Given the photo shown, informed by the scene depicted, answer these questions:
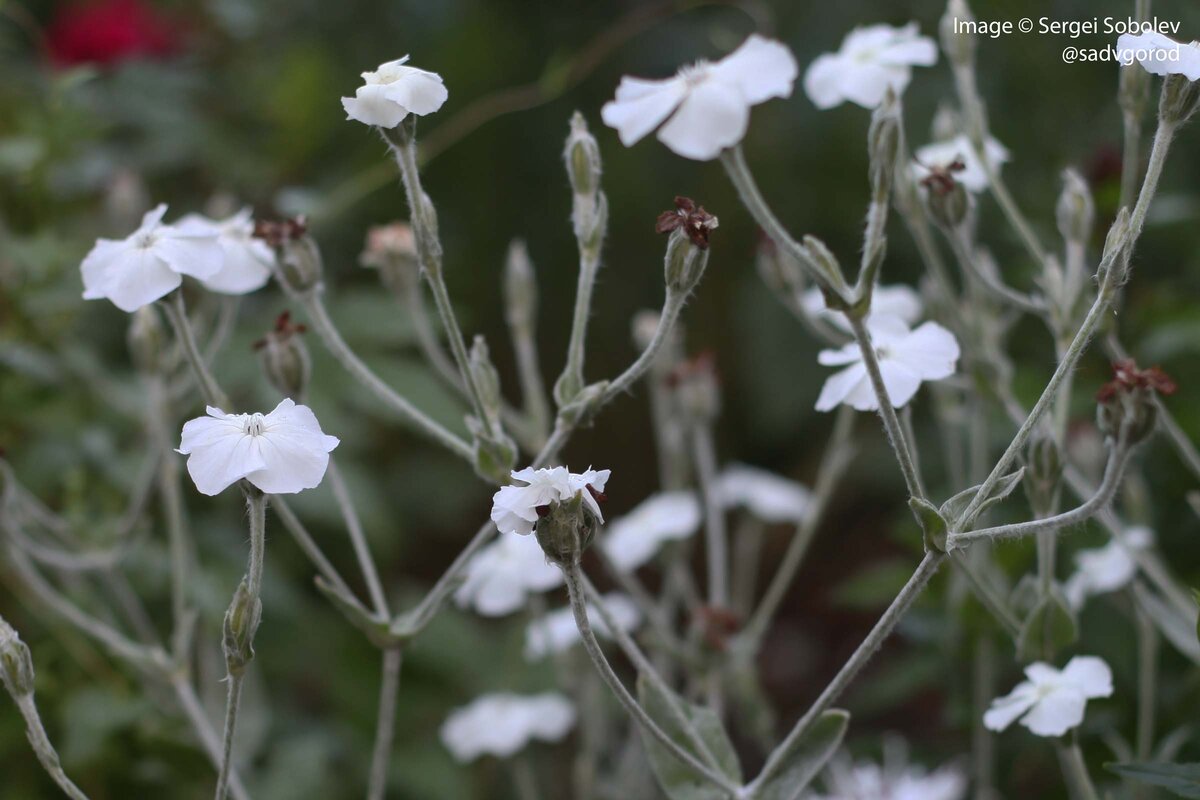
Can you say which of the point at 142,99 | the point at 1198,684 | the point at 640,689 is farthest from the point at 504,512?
the point at 142,99

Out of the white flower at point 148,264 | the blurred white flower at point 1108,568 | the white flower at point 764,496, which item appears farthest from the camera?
the white flower at point 764,496

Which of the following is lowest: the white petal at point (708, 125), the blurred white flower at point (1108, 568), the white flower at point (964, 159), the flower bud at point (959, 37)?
the blurred white flower at point (1108, 568)

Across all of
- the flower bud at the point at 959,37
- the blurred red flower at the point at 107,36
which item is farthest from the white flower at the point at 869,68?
the blurred red flower at the point at 107,36

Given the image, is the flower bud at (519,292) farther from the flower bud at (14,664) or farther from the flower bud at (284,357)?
the flower bud at (14,664)

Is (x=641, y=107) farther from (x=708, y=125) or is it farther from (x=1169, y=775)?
(x=1169, y=775)

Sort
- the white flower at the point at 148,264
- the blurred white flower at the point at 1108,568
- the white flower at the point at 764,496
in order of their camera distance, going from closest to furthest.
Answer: the white flower at the point at 148,264, the blurred white flower at the point at 1108,568, the white flower at the point at 764,496

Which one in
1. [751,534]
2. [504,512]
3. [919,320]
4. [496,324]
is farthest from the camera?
[496,324]

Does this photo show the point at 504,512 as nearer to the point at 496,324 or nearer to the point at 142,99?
the point at 142,99

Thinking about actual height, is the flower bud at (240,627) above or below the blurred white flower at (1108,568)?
above
